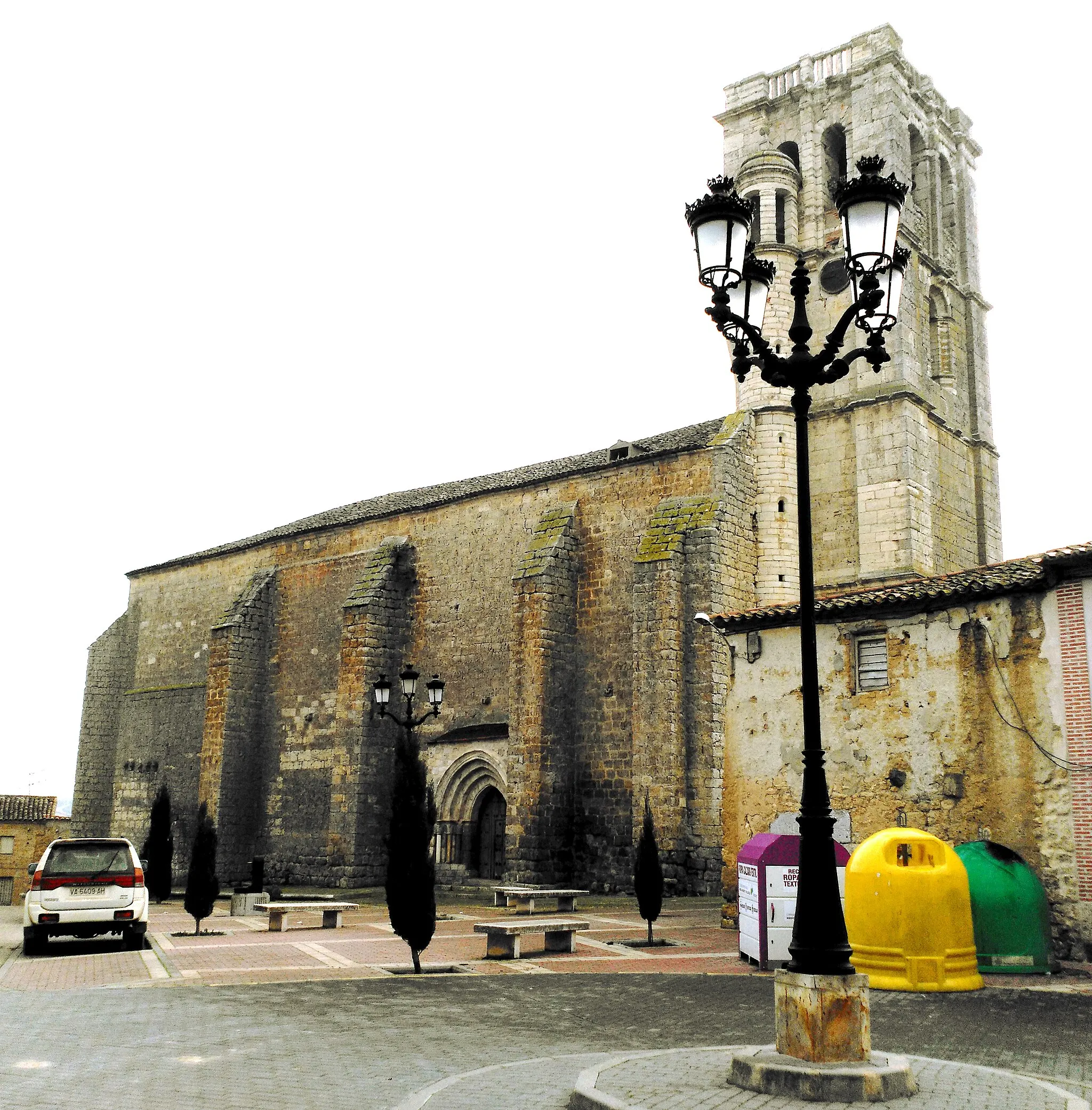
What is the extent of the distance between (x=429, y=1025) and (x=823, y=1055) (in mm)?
3475

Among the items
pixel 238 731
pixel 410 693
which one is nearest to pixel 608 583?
pixel 410 693

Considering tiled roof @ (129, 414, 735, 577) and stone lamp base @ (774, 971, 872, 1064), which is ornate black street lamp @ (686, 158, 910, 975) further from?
tiled roof @ (129, 414, 735, 577)

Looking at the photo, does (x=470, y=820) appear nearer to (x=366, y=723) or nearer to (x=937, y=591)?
(x=366, y=723)

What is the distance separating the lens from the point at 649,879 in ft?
44.4

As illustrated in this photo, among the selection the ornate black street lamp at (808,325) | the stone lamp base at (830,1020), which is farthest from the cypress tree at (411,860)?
the stone lamp base at (830,1020)

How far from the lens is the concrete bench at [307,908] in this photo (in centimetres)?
1545

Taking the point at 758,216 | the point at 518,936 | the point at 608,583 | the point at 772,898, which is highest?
the point at 758,216

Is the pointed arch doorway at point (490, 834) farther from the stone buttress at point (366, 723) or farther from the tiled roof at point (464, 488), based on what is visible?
the tiled roof at point (464, 488)

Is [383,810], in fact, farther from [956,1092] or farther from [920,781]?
[956,1092]

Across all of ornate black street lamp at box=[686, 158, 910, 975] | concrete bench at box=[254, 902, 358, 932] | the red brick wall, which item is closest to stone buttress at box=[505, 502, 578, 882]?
concrete bench at box=[254, 902, 358, 932]

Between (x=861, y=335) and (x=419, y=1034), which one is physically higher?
(x=861, y=335)

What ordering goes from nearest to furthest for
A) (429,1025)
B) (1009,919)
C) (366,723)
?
(429,1025) → (1009,919) → (366,723)

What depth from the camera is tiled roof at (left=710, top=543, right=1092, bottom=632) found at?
12.3 metres

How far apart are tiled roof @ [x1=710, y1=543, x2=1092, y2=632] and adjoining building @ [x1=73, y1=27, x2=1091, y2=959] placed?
1681 mm
